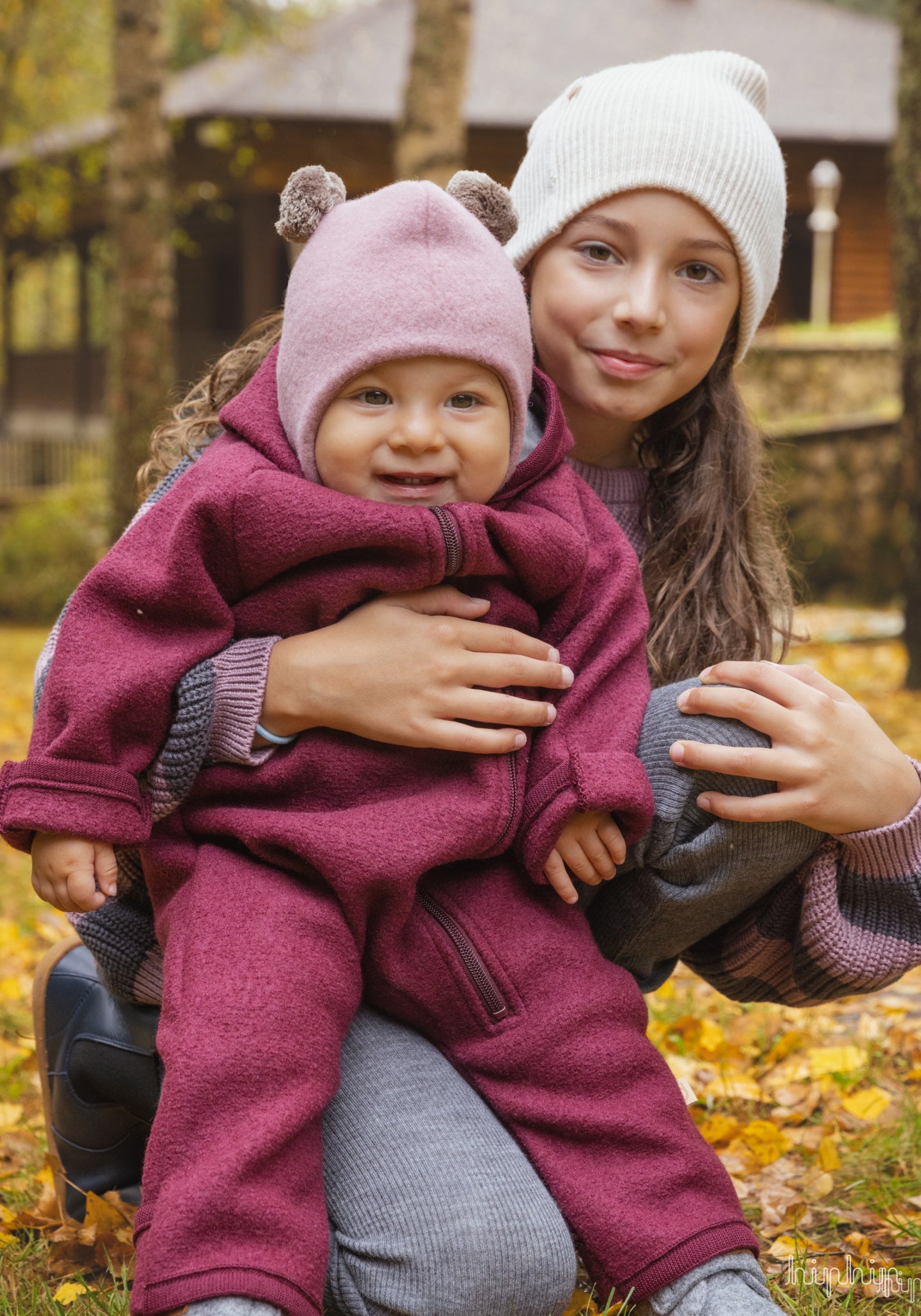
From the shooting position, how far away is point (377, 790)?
1.89m

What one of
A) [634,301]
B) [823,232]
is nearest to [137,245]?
[634,301]

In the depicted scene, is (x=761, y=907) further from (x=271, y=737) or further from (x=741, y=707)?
(x=271, y=737)

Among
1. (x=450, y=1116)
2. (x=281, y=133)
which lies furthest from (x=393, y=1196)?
(x=281, y=133)

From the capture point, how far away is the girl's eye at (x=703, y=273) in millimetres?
2330

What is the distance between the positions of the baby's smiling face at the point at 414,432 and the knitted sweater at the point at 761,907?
0.24 metres

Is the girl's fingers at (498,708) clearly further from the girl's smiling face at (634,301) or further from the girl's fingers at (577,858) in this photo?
the girl's smiling face at (634,301)

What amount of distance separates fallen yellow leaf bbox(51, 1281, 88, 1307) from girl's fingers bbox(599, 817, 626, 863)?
97cm

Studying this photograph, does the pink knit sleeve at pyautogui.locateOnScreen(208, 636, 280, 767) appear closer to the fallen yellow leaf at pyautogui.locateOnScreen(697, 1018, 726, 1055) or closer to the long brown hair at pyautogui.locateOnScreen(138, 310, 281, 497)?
the long brown hair at pyautogui.locateOnScreen(138, 310, 281, 497)

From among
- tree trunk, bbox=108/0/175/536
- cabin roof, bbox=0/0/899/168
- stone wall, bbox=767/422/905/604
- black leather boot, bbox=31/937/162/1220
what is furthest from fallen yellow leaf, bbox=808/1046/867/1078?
cabin roof, bbox=0/0/899/168

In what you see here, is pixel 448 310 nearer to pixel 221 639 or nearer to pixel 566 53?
pixel 221 639

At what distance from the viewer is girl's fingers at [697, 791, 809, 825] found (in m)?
1.86

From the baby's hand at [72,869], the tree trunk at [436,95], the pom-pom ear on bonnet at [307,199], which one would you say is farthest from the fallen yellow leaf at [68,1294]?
the tree trunk at [436,95]

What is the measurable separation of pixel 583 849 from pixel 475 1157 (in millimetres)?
426

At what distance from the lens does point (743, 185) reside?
2.27 metres
